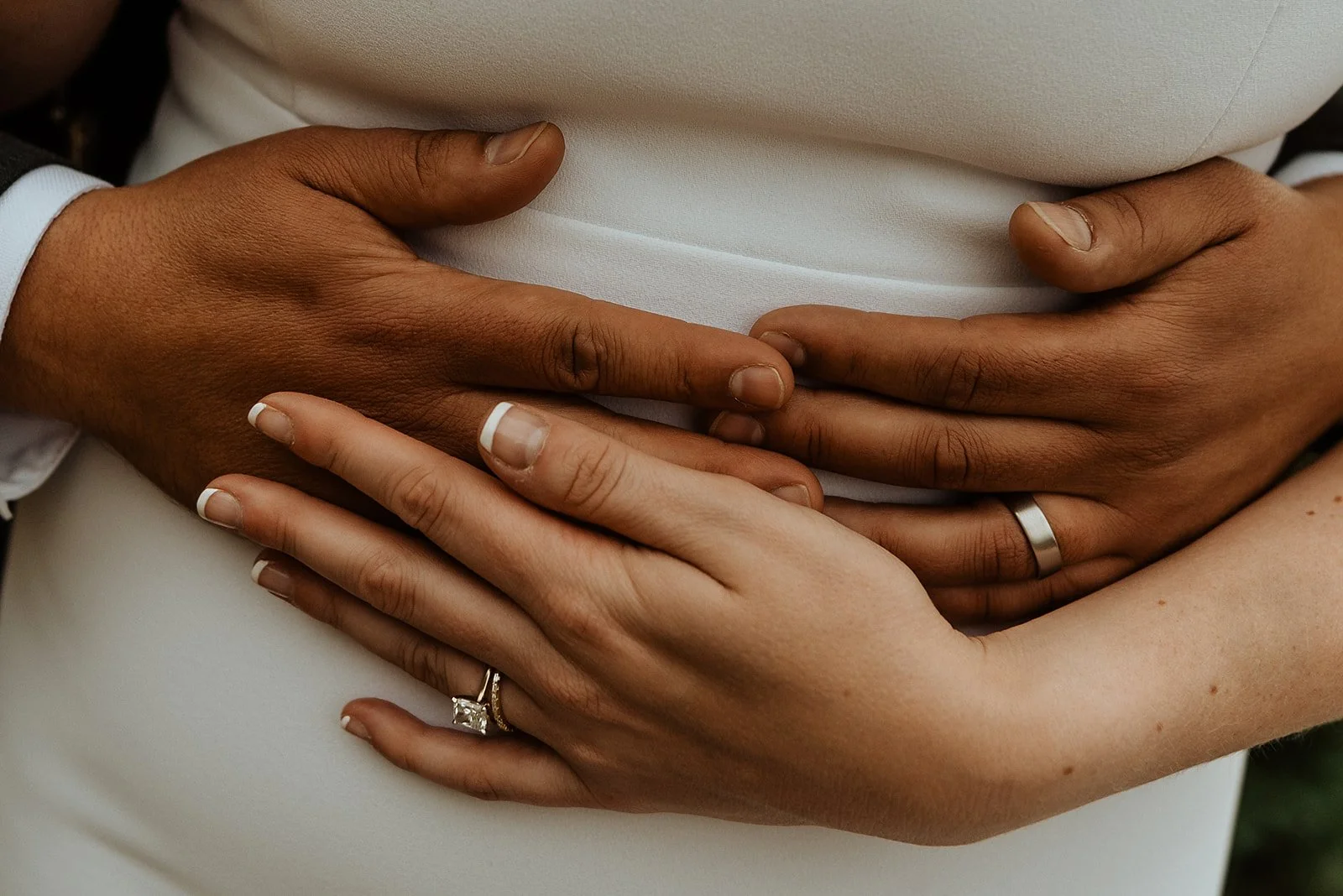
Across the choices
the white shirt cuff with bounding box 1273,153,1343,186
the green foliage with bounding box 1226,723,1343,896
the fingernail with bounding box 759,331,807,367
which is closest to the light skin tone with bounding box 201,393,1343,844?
the fingernail with bounding box 759,331,807,367

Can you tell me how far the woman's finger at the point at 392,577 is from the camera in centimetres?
76

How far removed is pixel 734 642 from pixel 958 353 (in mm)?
278

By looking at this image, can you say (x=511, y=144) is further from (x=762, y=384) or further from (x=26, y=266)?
(x=26, y=266)

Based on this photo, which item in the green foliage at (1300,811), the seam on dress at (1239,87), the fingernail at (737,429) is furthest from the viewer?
the green foliage at (1300,811)

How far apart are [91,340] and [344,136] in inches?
10.4

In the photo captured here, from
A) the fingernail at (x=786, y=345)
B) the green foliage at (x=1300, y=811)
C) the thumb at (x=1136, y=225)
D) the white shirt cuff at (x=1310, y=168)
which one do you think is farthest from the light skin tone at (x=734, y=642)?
the green foliage at (x=1300, y=811)

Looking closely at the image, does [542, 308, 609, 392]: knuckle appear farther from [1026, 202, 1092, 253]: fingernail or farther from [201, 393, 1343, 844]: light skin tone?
[1026, 202, 1092, 253]: fingernail

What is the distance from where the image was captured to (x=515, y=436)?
2.33 ft

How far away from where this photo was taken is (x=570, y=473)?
2.31 ft

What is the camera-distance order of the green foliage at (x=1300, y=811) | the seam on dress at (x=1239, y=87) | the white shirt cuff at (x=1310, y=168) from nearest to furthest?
the seam on dress at (x=1239, y=87)
the white shirt cuff at (x=1310, y=168)
the green foliage at (x=1300, y=811)

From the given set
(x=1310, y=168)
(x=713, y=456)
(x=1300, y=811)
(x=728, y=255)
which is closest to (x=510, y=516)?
(x=713, y=456)

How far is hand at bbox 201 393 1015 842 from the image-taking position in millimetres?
700

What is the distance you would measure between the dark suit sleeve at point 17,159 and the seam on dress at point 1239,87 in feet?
3.01

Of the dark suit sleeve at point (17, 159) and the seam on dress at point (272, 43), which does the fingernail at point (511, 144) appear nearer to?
the seam on dress at point (272, 43)
